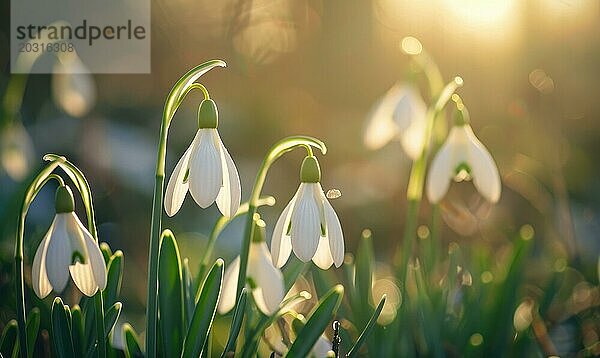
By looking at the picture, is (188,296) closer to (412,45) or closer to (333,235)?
(333,235)

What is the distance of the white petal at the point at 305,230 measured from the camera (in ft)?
3.07

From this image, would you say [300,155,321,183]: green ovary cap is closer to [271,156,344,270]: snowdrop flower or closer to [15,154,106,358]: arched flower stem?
[271,156,344,270]: snowdrop flower

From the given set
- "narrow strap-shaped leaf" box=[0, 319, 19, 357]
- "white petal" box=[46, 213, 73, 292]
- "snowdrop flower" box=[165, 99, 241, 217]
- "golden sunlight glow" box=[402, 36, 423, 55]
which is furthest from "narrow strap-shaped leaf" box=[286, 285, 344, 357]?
"golden sunlight glow" box=[402, 36, 423, 55]

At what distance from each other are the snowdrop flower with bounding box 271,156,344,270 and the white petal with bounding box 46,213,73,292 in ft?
0.70

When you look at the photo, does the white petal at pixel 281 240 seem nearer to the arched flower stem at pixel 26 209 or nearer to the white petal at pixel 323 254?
the white petal at pixel 323 254

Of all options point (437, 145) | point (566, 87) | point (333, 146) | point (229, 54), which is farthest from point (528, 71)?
point (229, 54)

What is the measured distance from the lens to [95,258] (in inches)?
36.2

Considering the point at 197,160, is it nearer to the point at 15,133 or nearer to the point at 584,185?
the point at 15,133

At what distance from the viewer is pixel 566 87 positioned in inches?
58.3

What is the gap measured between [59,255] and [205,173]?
6.5 inches

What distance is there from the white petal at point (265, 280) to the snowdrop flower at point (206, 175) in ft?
0.44

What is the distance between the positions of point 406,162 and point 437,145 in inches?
4.0

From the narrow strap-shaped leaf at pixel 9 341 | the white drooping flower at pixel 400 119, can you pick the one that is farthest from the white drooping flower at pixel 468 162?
the narrow strap-shaped leaf at pixel 9 341

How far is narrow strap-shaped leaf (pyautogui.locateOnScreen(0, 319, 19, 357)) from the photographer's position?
1.10 metres
